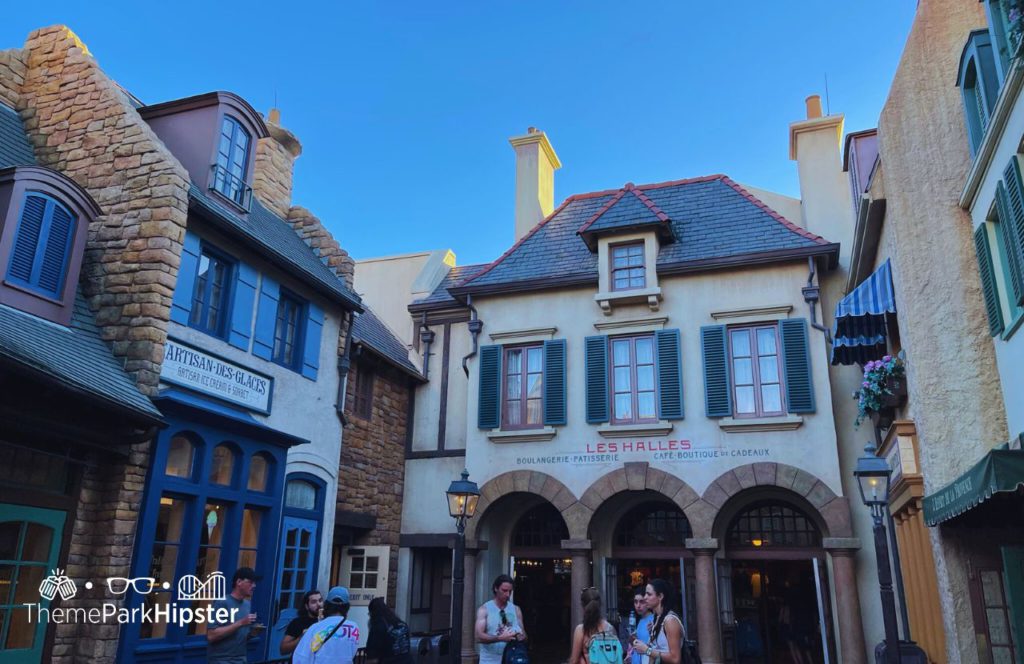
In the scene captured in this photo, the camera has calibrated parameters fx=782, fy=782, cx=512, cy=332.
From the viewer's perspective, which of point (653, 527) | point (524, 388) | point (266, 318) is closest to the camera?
point (266, 318)

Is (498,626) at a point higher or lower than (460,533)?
lower

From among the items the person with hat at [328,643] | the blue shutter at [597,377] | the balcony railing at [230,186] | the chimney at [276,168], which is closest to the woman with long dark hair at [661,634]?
the person with hat at [328,643]

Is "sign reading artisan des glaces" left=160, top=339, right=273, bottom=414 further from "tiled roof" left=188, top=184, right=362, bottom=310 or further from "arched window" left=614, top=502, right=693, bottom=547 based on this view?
"arched window" left=614, top=502, right=693, bottom=547

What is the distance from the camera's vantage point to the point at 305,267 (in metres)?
13.2

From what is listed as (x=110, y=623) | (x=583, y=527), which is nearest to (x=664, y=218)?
(x=583, y=527)

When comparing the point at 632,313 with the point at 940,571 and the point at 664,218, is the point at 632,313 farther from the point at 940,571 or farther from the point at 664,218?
the point at 940,571

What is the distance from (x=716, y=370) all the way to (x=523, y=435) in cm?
374

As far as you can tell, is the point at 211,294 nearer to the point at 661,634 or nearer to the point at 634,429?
the point at 634,429

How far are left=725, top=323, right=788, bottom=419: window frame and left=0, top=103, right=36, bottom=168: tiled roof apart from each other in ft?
37.4

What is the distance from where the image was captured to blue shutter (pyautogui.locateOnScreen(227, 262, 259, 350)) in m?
11.5

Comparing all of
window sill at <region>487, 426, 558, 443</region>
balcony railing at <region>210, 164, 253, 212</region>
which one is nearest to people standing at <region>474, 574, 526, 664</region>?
window sill at <region>487, 426, 558, 443</region>

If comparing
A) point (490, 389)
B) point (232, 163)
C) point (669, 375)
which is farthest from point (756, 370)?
point (232, 163)

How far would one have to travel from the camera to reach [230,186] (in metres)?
12.3

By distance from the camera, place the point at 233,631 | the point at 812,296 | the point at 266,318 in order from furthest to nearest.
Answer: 1. the point at 812,296
2. the point at 266,318
3. the point at 233,631
